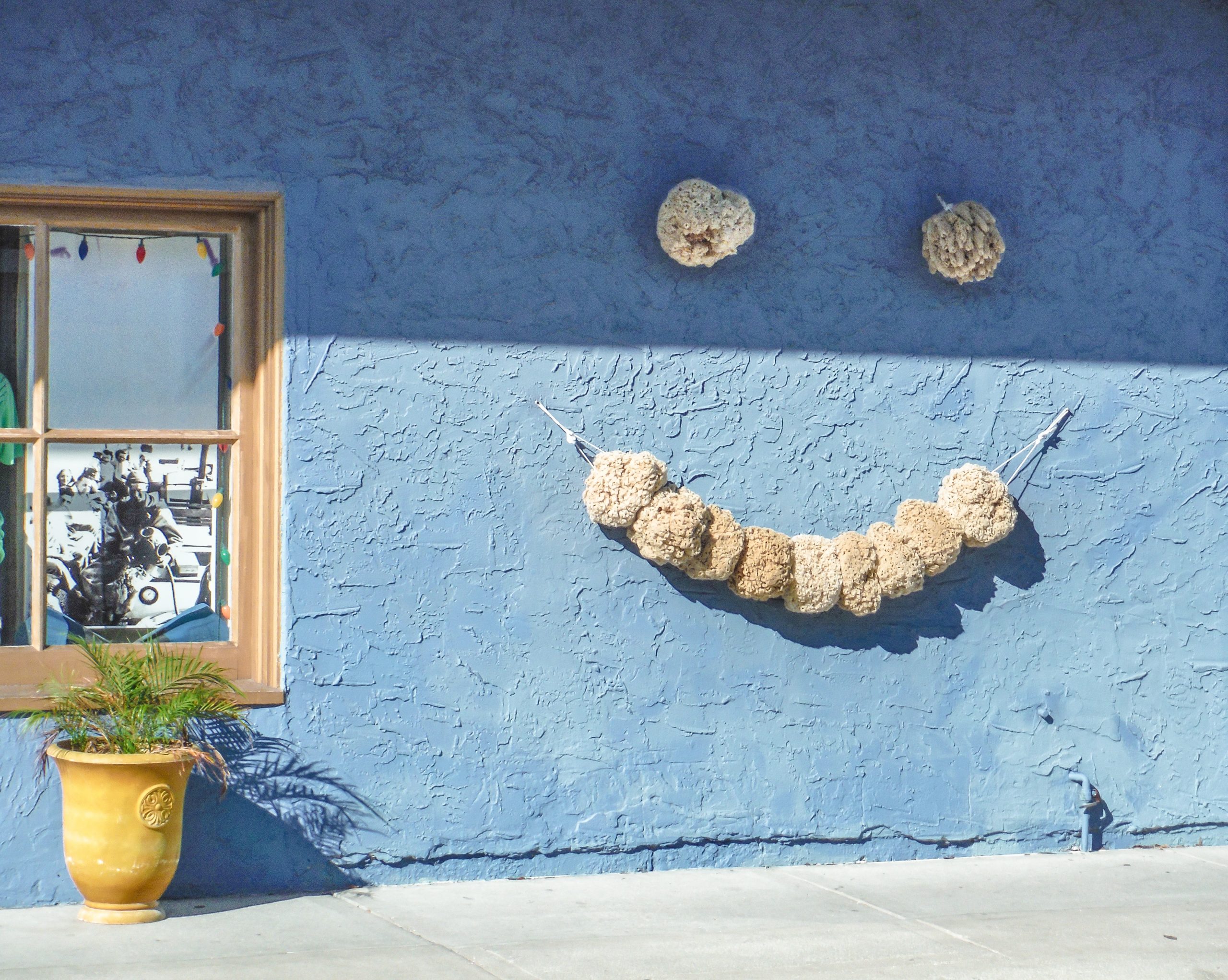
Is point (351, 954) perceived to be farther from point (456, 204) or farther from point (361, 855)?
point (456, 204)

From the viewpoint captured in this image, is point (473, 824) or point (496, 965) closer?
point (496, 965)

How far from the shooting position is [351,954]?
3.82 metres

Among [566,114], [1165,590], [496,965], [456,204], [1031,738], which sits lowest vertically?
[496,965]

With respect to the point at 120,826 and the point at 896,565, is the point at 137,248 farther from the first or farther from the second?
the point at 896,565

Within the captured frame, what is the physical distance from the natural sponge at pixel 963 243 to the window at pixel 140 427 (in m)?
2.25

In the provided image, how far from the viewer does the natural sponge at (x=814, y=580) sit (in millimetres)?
4758

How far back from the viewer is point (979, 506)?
4883mm

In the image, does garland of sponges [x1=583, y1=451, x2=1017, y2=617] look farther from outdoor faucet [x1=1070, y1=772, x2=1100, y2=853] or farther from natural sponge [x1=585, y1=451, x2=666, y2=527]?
outdoor faucet [x1=1070, y1=772, x2=1100, y2=853]

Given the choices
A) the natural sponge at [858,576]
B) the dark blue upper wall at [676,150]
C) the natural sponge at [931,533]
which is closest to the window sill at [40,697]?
the dark blue upper wall at [676,150]

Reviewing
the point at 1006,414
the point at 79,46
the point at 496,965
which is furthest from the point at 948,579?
the point at 79,46

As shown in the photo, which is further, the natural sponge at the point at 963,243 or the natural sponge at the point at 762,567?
the natural sponge at the point at 963,243

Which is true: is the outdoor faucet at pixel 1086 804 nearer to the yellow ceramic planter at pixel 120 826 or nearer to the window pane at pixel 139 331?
the yellow ceramic planter at pixel 120 826

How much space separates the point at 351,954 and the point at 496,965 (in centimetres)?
41

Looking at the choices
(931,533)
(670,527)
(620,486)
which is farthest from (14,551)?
(931,533)
